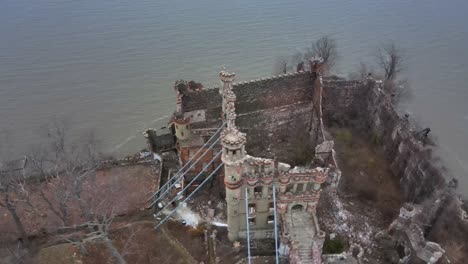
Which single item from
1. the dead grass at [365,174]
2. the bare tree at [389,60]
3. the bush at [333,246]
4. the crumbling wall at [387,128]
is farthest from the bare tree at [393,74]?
the bush at [333,246]

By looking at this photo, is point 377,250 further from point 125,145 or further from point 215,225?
point 125,145

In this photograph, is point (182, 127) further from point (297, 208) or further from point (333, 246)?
point (333, 246)

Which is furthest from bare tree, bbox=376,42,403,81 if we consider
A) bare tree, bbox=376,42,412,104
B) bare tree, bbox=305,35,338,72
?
bare tree, bbox=305,35,338,72

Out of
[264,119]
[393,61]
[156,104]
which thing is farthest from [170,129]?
[393,61]

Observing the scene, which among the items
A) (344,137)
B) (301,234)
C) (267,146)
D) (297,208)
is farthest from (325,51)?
(301,234)

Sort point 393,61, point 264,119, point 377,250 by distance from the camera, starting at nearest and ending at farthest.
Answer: point 377,250 < point 264,119 < point 393,61

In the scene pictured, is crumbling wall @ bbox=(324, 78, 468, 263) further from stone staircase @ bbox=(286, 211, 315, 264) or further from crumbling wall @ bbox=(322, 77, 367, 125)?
stone staircase @ bbox=(286, 211, 315, 264)

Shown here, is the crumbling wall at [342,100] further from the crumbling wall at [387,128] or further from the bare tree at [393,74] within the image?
the bare tree at [393,74]
